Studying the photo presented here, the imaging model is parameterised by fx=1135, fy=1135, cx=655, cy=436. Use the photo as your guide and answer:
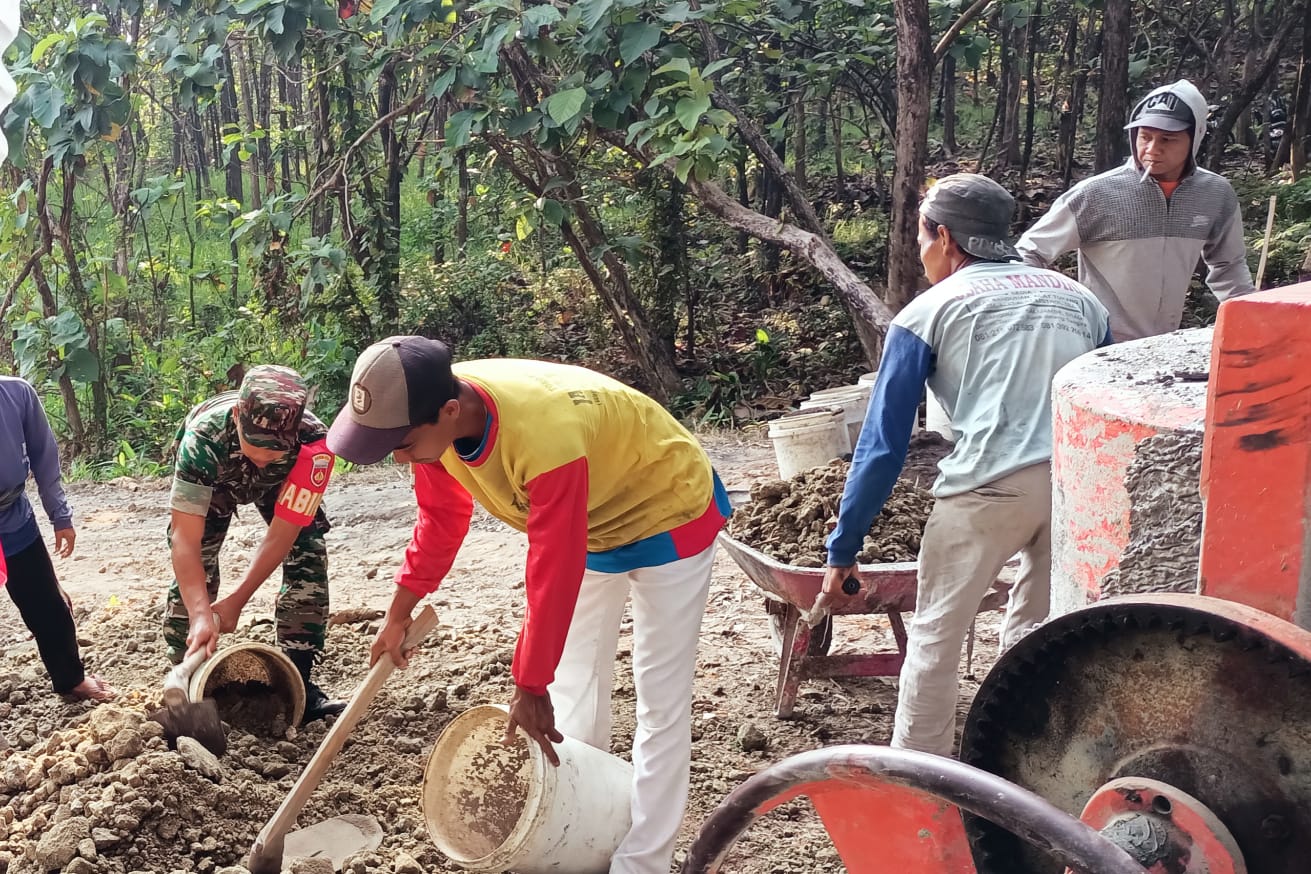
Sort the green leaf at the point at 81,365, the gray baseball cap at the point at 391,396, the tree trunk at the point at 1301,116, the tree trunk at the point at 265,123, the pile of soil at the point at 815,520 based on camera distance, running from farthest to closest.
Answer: the tree trunk at the point at 265,123 → the tree trunk at the point at 1301,116 → the green leaf at the point at 81,365 → the pile of soil at the point at 815,520 → the gray baseball cap at the point at 391,396

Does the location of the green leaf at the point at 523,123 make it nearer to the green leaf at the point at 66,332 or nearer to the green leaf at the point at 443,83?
the green leaf at the point at 443,83

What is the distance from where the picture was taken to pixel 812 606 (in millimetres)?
3543

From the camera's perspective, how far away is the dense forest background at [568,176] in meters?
6.77

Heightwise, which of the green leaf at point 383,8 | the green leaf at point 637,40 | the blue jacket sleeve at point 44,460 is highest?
the green leaf at point 383,8

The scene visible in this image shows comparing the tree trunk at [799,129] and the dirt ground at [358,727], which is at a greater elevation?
the tree trunk at [799,129]

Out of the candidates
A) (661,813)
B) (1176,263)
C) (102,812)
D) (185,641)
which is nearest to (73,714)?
(185,641)

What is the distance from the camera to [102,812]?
2.98m

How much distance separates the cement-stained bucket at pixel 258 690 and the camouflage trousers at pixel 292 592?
0.26 metres

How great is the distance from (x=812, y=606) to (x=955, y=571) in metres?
0.63

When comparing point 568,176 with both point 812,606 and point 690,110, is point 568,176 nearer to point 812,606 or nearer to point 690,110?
point 690,110

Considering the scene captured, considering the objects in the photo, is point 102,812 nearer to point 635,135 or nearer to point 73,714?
point 73,714

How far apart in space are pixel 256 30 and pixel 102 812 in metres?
5.14

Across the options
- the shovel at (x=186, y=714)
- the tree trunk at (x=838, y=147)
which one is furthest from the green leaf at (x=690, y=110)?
the tree trunk at (x=838, y=147)

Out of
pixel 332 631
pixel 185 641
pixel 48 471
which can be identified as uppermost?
pixel 48 471
